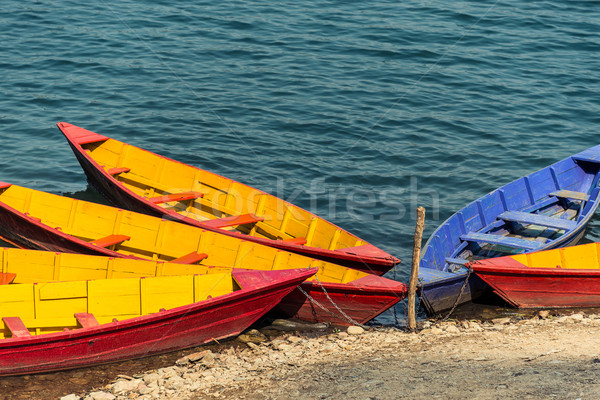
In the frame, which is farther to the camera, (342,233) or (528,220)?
(528,220)

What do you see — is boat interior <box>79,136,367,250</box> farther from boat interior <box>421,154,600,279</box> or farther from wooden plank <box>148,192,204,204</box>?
boat interior <box>421,154,600,279</box>

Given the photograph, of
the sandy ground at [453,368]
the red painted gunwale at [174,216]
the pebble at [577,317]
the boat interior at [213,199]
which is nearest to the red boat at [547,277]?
the pebble at [577,317]

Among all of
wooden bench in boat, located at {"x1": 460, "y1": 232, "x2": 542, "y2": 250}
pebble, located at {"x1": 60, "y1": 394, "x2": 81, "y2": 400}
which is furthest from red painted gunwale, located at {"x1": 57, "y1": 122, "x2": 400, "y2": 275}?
pebble, located at {"x1": 60, "y1": 394, "x2": 81, "y2": 400}

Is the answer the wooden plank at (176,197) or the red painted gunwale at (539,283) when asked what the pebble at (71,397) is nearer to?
the wooden plank at (176,197)

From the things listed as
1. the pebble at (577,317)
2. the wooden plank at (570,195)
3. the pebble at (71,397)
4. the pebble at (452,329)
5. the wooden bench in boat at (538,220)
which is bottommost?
the pebble at (71,397)

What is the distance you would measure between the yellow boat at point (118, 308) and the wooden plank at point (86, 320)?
0.05 feet

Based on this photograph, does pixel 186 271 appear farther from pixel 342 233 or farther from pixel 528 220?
pixel 528 220

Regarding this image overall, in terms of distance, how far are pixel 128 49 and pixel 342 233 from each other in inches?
619

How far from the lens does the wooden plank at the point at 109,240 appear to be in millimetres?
13536

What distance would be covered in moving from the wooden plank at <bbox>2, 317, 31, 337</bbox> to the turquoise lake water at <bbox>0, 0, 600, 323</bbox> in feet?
23.7

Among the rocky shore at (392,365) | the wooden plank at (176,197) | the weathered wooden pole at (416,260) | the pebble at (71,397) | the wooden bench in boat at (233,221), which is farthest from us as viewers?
the wooden plank at (176,197)

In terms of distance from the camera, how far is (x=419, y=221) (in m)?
12.0

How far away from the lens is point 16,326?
10727 millimetres

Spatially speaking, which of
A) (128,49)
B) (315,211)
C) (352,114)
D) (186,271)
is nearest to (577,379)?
(186,271)
